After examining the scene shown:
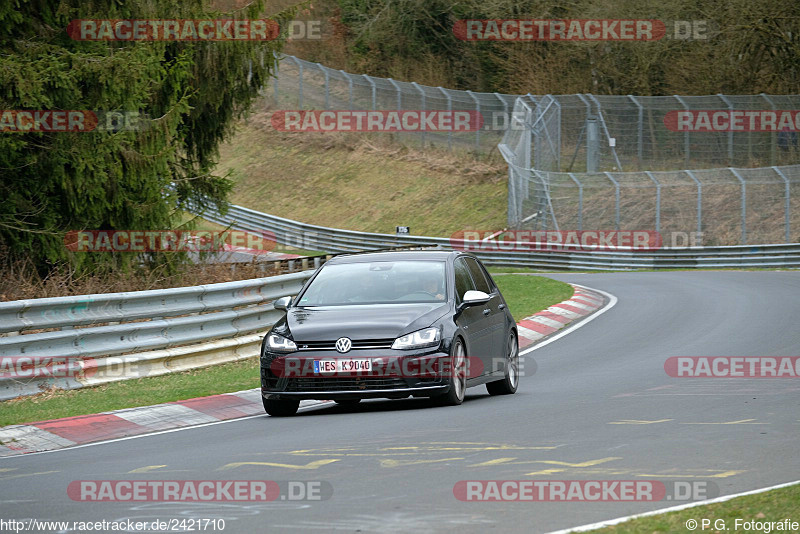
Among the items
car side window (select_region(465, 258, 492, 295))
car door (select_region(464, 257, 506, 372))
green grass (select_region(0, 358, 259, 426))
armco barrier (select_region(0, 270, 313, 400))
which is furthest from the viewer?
car side window (select_region(465, 258, 492, 295))

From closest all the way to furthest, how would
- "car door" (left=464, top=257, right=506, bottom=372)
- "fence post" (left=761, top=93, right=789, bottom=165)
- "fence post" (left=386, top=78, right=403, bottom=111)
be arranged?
1. "car door" (left=464, top=257, right=506, bottom=372)
2. "fence post" (left=761, top=93, right=789, bottom=165)
3. "fence post" (left=386, top=78, right=403, bottom=111)

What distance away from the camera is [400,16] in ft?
208

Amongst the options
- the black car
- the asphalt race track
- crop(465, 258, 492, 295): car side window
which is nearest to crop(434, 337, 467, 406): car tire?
the black car

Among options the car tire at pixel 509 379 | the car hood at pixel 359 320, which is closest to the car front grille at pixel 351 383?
the car hood at pixel 359 320

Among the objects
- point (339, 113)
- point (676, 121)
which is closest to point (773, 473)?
point (676, 121)

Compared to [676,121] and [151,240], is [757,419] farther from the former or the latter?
[676,121]

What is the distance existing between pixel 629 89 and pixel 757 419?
44.1 m

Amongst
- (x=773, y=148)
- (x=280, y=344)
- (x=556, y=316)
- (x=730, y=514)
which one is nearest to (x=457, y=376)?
(x=280, y=344)

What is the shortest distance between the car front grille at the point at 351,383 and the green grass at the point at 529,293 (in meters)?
9.63

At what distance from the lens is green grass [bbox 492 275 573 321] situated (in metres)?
22.1

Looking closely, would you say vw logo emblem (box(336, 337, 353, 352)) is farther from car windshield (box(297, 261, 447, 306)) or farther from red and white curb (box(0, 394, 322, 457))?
red and white curb (box(0, 394, 322, 457))

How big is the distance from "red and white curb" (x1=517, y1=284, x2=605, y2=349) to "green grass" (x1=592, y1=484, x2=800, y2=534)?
Answer: 11.0 m

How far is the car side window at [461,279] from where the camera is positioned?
1219cm

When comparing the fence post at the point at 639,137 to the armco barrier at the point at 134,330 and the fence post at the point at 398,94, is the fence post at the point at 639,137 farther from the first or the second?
the armco barrier at the point at 134,330
